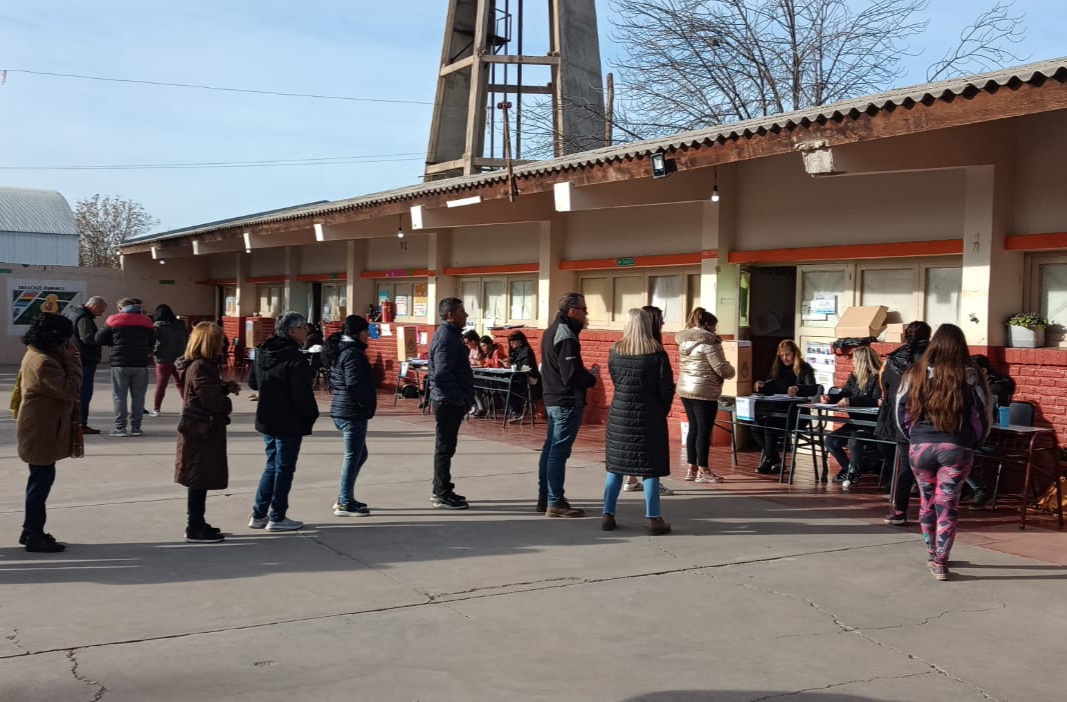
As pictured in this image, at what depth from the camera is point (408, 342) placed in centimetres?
1941

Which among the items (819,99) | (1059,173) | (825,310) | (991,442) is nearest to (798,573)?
(991,442)

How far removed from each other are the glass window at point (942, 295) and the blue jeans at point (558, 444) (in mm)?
4599

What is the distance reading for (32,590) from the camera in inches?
236

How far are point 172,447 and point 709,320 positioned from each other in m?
6.13

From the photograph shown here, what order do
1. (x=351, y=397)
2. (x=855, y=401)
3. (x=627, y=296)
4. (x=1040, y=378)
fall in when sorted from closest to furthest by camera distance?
(x=351, y=397) < (x=1040, y=378) < (x=855, y=401) < (x=627, y=296)

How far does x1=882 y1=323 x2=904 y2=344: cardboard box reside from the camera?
36.0 ft

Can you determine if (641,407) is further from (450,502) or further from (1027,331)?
(1027,331)

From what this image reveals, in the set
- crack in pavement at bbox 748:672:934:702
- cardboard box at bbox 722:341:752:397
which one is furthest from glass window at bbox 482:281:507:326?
crack in pavement at bbox 748:672:934:702

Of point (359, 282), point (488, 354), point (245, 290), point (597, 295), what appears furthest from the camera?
point (245, 290)

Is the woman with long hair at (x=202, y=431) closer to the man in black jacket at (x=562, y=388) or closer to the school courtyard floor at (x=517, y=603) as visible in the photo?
the school courtyard floor at (x=517, y=603)

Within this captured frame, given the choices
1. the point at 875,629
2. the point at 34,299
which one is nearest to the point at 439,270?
the point at 34,299

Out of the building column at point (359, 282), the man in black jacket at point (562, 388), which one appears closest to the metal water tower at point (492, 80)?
the building column at point (359, 282)

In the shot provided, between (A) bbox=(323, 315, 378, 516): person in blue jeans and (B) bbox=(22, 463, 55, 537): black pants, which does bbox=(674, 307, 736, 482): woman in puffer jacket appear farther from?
(B) bbox=(22, 463, 55, 537): black pants

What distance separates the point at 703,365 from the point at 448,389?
2.68 meters
